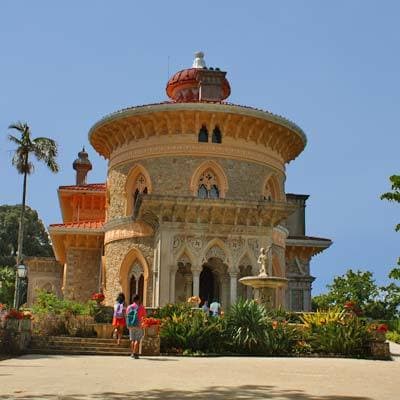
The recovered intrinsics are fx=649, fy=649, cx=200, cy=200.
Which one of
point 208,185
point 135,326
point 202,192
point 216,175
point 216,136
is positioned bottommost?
point 135,326

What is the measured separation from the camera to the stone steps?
52.6ft

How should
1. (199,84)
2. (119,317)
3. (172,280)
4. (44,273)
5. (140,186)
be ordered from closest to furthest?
(119,317) → (172,280) → (140,186) → (199,84) → (44,273)

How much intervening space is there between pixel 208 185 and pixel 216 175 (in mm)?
545

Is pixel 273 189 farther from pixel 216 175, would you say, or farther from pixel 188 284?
pixel 188 284

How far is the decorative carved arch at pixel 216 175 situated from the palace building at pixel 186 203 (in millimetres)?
44

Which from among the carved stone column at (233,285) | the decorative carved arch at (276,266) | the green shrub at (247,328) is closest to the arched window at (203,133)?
the decorative carved arch at (276,266)

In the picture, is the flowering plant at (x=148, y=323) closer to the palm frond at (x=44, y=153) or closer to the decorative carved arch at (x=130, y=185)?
the decorative carved arch at (x=130, y=185)

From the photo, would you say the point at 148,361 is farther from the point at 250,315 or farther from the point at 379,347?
the point at 379,347

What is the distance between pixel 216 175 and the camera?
89.4 ft

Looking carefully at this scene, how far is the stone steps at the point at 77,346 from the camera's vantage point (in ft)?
52.6

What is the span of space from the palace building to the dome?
88mm

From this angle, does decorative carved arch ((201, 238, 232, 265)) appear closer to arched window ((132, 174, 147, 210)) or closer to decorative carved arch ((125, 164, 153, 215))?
arched window ((132, 174, 147, 210))

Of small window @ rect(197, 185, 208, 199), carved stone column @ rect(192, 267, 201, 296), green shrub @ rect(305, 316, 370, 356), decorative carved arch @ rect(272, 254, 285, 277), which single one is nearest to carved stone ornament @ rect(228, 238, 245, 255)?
carved stone column @ rect(192, 267, 201, 296)

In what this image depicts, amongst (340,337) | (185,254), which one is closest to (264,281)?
(340,337)
